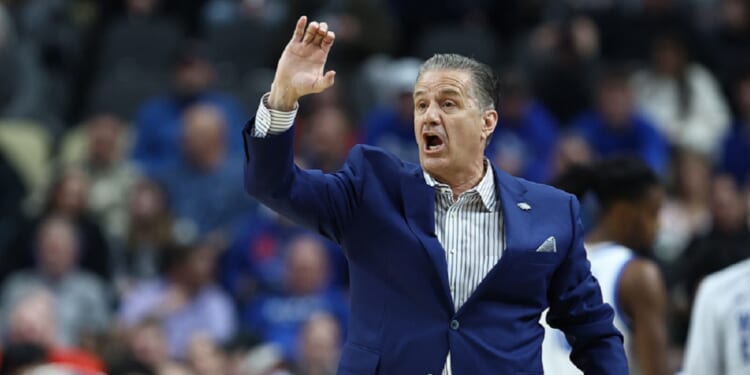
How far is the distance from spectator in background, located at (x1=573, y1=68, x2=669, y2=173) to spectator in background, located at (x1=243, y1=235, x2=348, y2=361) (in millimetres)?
2936

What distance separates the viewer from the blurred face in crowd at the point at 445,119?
4.30 metres

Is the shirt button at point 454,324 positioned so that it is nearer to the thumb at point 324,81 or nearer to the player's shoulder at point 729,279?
the thumb at point 324,81

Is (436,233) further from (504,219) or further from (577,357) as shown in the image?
(577,357)

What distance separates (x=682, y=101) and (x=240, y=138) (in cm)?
365

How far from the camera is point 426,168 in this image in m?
4.35

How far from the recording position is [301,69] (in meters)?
4.11

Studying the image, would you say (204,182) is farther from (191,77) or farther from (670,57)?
(670,57)

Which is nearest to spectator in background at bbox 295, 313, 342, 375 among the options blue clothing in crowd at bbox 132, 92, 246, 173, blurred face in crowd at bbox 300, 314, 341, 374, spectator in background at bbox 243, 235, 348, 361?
blurred face in crowd at bbox 300, 314, 341, 374

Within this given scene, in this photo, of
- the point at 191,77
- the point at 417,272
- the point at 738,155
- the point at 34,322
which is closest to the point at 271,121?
the point at 417,272

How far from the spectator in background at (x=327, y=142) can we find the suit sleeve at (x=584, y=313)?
593 cm

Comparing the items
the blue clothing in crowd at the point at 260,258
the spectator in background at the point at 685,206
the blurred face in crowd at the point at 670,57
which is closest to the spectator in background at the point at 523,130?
the spectator in background at the point at 685,206

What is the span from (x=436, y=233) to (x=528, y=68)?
828 cm

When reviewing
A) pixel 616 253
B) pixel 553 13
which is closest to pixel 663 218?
pixel 553 13

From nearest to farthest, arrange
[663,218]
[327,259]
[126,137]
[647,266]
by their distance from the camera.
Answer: [647,266]
[327,259]
[663,218]
[126,137]
